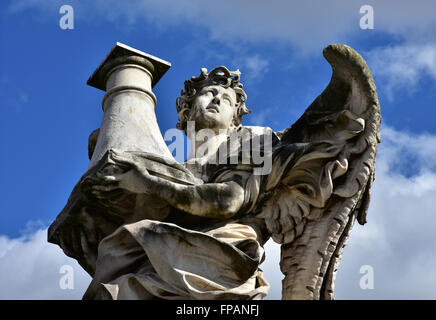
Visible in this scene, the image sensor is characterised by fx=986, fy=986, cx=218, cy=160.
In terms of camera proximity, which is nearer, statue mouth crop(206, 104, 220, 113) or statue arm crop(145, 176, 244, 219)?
statue arm crop(145, 176, 244, 219)

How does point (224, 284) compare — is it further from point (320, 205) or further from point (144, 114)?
point (144, 114)

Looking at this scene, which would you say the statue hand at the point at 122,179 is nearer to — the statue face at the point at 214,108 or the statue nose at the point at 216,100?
the statue face at the point at 214,108

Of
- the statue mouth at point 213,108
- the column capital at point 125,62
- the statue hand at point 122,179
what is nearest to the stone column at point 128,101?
the column capital at point 125,62

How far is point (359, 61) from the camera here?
9.86 metres

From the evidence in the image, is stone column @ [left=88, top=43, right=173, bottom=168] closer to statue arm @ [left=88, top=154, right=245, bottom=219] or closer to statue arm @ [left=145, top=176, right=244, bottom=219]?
statue arm @ [left=88, top=154, right=245, bottom=219]

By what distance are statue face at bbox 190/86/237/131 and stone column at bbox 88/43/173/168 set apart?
1.51 ft

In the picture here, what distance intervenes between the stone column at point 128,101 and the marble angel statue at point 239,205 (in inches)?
14.7

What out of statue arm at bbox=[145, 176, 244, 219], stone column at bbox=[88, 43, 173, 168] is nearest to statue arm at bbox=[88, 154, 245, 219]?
statue arm at bbox=[145, 176, 244, 219]

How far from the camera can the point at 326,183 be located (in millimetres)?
9531

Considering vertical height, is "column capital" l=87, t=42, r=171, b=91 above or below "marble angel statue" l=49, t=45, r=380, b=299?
above

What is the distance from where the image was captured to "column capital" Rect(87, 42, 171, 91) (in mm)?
10625

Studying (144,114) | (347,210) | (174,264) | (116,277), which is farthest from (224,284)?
(144,114)

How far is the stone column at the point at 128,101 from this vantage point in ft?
31.9

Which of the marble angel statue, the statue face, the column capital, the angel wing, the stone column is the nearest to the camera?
the marble angel statue
